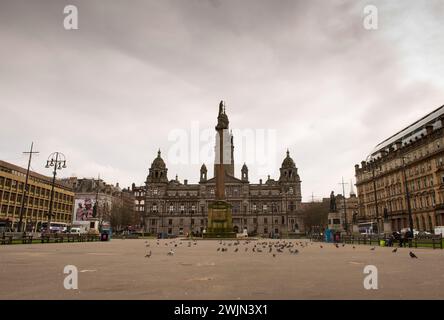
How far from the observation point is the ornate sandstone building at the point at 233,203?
348ft

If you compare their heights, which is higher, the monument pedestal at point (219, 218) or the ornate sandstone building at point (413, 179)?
the ornate sandstone building at point (413, 179)

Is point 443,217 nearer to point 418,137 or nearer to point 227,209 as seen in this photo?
point 418,137

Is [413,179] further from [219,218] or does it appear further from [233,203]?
[233,203]

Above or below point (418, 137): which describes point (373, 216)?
below

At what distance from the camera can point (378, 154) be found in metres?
81.0

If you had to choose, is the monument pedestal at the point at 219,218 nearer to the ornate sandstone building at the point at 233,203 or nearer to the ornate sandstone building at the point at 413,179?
the ornate sandstone building at the point at 413,179

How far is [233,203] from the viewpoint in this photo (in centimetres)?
10812

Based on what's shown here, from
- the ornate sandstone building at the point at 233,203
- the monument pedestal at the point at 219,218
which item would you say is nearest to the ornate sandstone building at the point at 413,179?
the monument pedestal at the point at 219,218

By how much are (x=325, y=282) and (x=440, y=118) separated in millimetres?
57843

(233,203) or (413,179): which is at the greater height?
(413,179)

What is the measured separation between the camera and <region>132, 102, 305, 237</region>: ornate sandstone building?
106000 mm

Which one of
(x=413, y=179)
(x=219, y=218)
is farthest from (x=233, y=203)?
(x=413, y=179)
